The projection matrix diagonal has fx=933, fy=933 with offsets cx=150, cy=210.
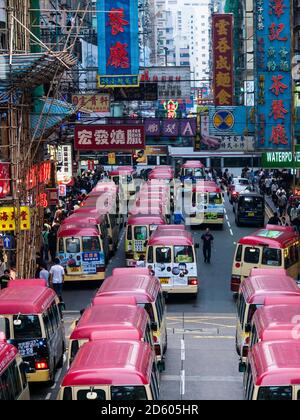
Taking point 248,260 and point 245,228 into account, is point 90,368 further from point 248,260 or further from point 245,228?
point 245,228

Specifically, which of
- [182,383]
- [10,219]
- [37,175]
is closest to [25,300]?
[182,383]

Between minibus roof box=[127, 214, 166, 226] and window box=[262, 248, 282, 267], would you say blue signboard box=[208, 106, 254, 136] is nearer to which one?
minibus roof box=[127, 214, 166, 226]

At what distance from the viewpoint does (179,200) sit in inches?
1993

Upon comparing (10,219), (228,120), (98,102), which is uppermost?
(98,102)

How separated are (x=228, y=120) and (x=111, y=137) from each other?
11.7 metres

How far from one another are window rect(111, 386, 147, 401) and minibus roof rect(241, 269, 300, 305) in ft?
20.7

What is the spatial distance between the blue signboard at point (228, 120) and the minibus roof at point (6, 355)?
32348 millimetres

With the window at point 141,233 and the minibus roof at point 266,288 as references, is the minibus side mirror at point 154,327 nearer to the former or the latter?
the minibus roof at point 266,288

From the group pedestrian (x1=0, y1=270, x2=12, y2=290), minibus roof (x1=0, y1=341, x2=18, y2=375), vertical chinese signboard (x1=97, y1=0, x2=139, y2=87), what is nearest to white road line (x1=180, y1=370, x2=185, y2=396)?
minibus roof (x1=0, y1=341, x2=18, y2=375)

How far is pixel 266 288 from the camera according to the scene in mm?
18938

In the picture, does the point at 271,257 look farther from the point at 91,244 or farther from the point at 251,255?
the point at 91,244

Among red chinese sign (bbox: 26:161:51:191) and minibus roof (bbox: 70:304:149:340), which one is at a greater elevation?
red chinese sign (bbox: 26:161:51:191)

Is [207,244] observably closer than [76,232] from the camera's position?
No

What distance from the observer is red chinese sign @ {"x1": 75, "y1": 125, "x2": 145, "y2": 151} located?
35.8 meters
